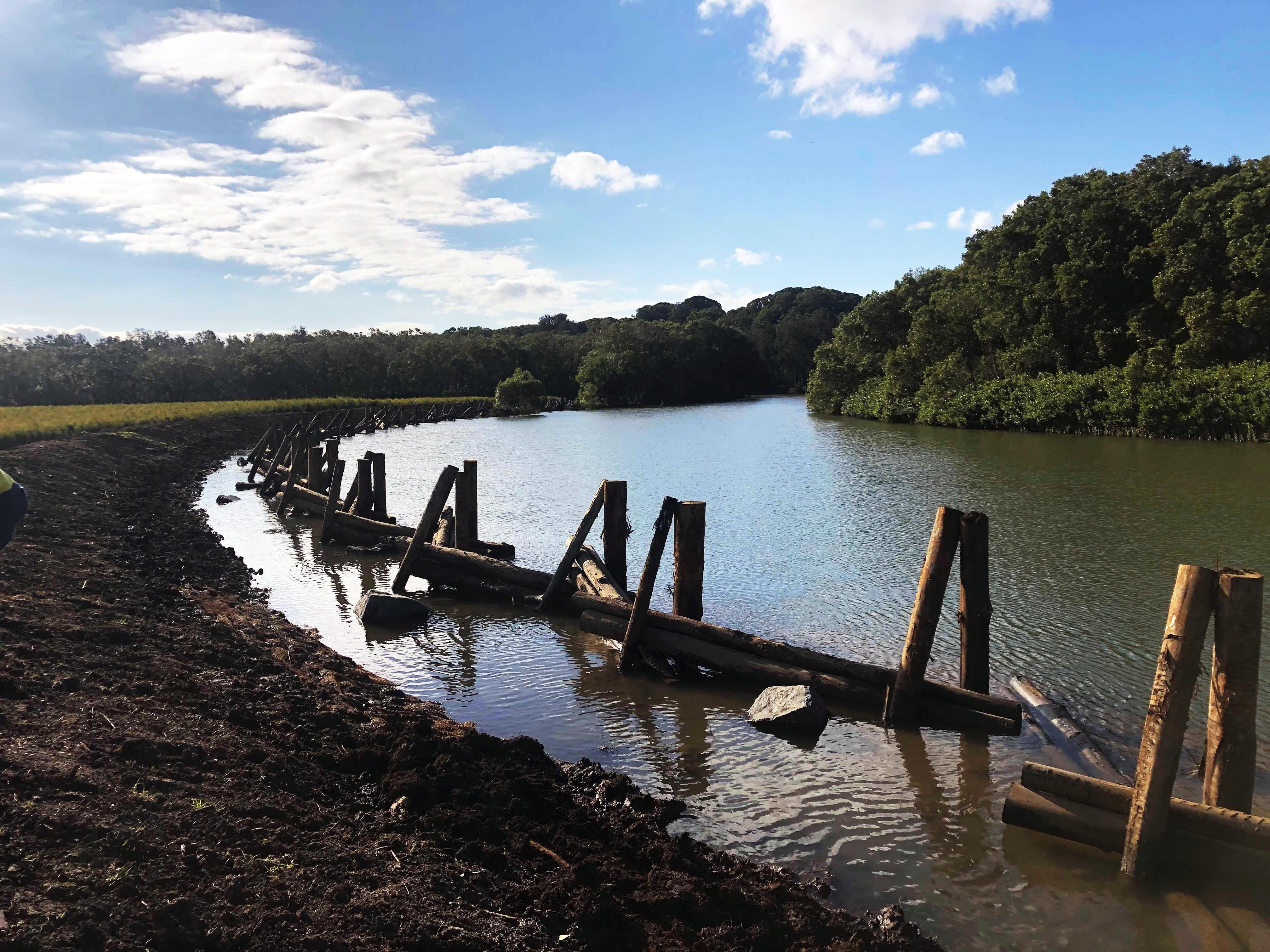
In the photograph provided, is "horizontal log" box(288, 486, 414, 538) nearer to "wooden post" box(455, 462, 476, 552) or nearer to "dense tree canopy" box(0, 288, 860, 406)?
"wooden post" box(455, 462, 476, 552)

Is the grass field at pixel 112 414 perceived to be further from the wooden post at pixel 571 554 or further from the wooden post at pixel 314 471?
the wooden post at pixel 571 554

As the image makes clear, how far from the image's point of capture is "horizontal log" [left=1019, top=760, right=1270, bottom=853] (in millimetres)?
5402

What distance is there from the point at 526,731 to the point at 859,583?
743 cm

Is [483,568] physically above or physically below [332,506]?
A: below

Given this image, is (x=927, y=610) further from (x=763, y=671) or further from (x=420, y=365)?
(x=420, y=365)

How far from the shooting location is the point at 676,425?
65.9 metres

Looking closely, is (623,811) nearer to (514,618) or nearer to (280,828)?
(280,828)

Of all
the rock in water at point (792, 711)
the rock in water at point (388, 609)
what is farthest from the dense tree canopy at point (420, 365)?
the rock in water at point (792, 711)

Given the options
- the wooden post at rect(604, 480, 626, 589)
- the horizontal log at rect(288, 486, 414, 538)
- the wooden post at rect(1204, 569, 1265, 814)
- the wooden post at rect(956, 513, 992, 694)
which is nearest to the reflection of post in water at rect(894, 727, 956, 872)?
the wooden post at rect(956, 513, 992, 694)

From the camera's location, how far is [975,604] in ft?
27.3

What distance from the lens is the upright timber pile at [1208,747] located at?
5344 mm

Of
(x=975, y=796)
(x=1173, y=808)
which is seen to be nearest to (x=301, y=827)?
(x=975, y=796)

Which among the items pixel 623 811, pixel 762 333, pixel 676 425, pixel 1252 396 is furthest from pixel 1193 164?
pixel 762 333

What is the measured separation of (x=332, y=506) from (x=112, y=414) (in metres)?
28.1
